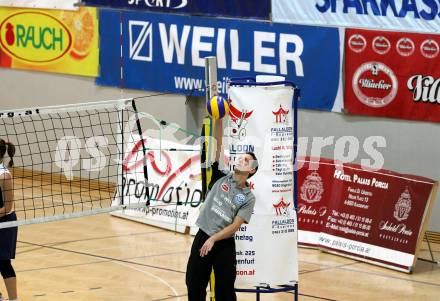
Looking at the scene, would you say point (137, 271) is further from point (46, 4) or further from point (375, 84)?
point (46, 4)

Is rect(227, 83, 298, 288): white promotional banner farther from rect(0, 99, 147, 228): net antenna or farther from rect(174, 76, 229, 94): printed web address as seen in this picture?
rect(0, 99, 147, 228): net antenna

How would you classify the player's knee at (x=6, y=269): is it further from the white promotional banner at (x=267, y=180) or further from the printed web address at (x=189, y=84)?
the printed web address at (x=189, y=84)

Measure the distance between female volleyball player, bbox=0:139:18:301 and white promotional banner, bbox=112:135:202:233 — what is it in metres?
4.29

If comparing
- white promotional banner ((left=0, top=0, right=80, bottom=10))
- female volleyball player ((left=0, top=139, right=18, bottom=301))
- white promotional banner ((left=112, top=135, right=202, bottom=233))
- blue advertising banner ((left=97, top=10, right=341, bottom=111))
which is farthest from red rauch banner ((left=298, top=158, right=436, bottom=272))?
white promotional banner ((left=0, top=0, right=80, bottom=10))

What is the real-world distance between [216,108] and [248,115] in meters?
0.53

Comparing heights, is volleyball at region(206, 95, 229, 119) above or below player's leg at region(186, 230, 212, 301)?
above

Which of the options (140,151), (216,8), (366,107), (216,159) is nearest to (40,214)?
(140,151)

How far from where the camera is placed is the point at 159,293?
12391mm

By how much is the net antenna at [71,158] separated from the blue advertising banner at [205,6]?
1.82 m

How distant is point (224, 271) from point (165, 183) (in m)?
6.47

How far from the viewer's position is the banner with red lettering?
47.9 feet

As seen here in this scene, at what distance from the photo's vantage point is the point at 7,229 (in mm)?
11227

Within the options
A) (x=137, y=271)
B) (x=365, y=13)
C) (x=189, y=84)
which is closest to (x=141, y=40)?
(x=189, y=84)

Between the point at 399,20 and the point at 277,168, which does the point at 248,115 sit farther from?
the point at 399,20
